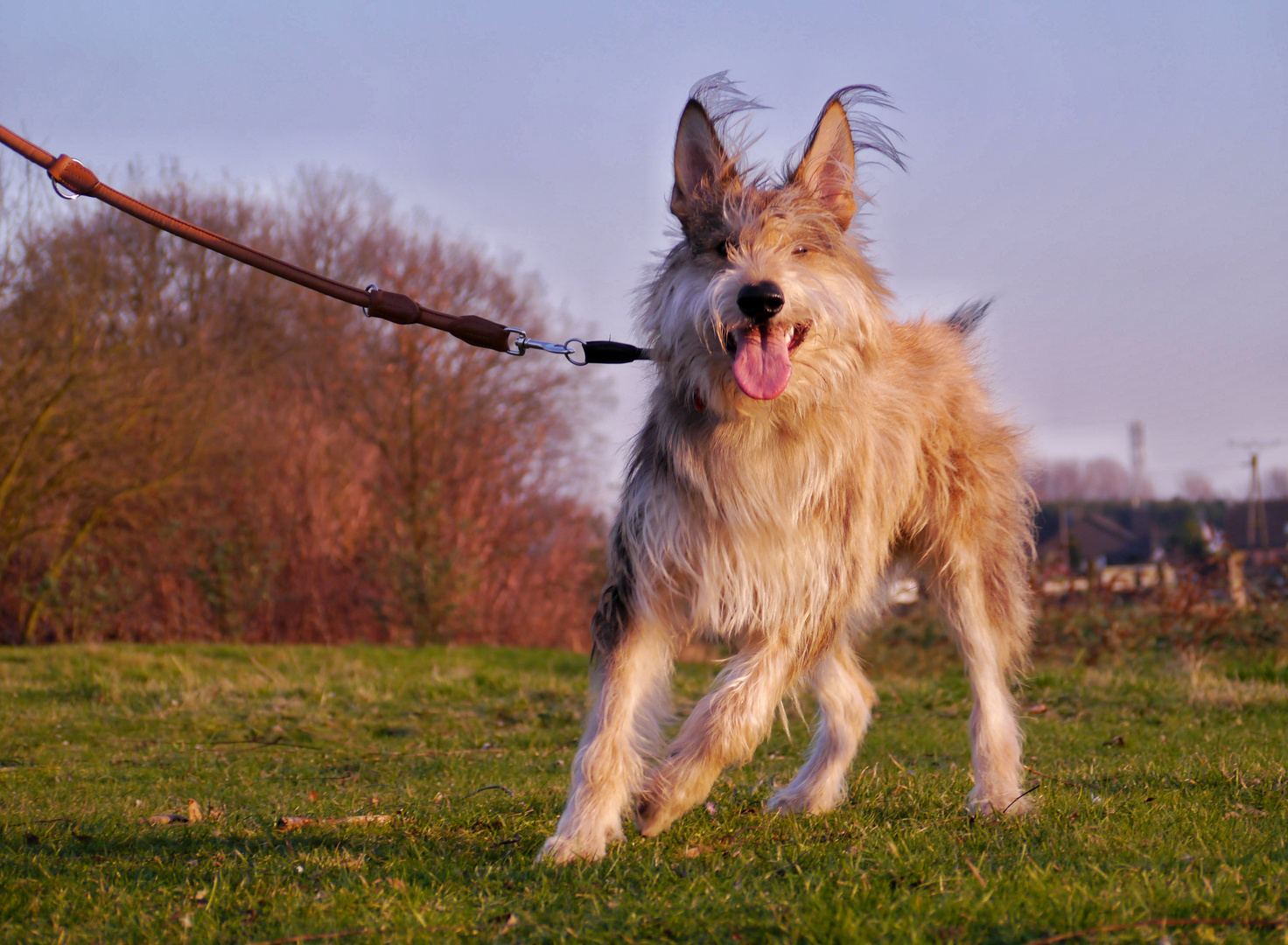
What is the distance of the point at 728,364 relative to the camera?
11.8 ft

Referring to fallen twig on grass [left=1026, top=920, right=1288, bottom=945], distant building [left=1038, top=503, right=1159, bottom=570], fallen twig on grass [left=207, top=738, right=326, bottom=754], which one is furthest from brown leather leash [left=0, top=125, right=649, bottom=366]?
distant building [left=1038, top=503, right=1159, bottom=570]

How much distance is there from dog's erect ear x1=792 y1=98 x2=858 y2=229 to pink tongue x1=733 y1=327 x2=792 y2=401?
0.78 m

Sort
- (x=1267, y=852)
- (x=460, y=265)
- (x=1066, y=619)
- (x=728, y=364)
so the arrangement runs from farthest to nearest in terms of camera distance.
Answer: (x=460, y=265) → (x=1066, y=619) → (x=728, y=364) → (x=1267, y=852)

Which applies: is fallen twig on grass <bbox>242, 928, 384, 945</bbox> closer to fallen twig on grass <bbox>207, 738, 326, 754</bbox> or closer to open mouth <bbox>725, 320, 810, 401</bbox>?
open mouth <bbox>725, 320, 810, 401</bbox>

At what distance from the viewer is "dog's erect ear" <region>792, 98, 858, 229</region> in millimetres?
4082

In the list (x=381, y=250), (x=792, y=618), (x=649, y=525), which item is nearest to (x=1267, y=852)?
(x=792, y=618)

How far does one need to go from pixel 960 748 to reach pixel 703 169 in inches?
151

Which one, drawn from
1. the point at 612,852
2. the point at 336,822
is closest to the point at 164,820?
the point at 336,822

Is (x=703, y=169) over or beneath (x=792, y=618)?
over

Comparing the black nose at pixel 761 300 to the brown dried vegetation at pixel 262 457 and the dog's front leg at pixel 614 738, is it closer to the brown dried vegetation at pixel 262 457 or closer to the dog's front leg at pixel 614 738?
the dog's front leg at pixel 614 738

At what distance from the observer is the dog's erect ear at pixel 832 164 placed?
13.4 ft

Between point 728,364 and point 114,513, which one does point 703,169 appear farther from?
point 114,513

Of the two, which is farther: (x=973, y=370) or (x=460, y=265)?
(x=460, y=265)

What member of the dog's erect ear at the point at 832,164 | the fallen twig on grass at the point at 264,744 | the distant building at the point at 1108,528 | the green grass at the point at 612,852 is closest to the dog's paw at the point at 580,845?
the green grass at the point at 612,852
